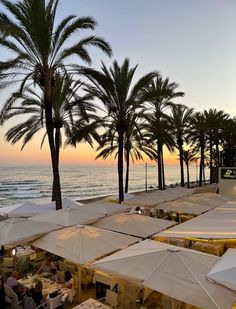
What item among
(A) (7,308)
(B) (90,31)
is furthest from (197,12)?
(A) (7,308)

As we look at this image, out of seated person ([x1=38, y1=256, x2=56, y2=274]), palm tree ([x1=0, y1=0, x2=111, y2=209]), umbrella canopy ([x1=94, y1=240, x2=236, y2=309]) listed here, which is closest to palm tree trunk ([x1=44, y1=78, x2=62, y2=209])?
palm tree ([x1=0, y1=0, x2=111, y2=209])

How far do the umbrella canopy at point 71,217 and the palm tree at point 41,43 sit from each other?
3704 millimetres

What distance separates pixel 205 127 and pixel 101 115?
1707 cm

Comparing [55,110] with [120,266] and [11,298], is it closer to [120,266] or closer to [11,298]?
[11,298]

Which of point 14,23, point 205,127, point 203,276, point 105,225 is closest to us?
point 203,276

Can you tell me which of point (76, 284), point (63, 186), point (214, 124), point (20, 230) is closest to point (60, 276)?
point (76, 284)

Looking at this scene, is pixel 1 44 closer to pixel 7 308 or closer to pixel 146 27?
pixel 146 27

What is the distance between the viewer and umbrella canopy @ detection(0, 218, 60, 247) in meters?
9.35

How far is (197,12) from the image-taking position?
688 inches

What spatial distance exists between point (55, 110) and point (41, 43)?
4.86m

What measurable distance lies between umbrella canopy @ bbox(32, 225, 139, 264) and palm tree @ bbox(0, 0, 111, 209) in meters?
6.50

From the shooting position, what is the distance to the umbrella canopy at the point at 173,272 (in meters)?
5.52

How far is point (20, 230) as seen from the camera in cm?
980

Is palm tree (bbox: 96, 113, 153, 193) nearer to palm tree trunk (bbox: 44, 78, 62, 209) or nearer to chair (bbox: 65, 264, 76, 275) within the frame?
palm tree trunk (bbox: 44, 78, 62, 209)
